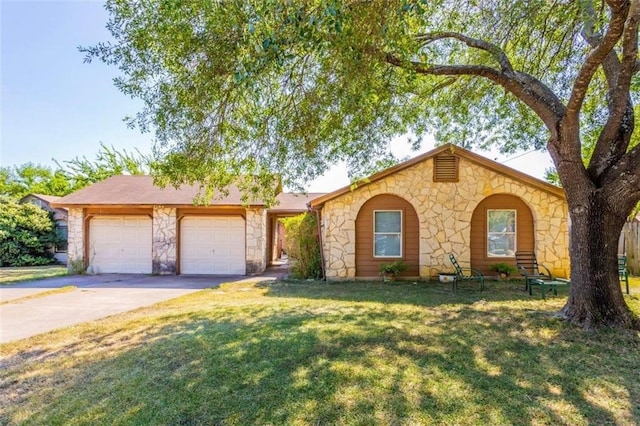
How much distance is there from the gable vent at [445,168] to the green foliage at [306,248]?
432 cm

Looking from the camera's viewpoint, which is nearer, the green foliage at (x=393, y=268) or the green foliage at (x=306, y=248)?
the green foliage at (x=393, y=268)

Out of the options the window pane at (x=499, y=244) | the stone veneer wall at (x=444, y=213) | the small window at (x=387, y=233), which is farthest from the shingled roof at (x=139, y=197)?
the window pane at (x=499, y=244)

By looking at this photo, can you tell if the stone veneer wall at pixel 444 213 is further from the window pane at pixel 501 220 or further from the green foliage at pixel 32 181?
the green foliage at pixel 32 181

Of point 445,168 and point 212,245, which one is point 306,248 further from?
point 445,168

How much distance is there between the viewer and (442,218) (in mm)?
11609

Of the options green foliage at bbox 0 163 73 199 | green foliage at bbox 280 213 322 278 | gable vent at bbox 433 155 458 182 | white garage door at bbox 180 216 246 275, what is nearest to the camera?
gable vent at bbox 433 155 458 182

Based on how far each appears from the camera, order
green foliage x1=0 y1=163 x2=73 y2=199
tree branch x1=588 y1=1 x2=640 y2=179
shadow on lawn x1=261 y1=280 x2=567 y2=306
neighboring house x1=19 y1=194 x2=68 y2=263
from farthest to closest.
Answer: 1. green foliage x1=0 y1=163 x2=73 y2=199
2. neighboring house x1=19 y1=194 x2=68 y2=263
3. shadow on lawn x1=261 y1=280 x2=567 y2=306
4. tree branch x1=588 y1=1 x2=640 y2=179

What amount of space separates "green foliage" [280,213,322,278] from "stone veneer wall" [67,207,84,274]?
8667 millimetres

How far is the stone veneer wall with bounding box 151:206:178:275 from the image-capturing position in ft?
47.2

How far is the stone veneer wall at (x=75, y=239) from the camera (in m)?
14.6

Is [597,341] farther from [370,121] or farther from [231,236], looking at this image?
[231,236]

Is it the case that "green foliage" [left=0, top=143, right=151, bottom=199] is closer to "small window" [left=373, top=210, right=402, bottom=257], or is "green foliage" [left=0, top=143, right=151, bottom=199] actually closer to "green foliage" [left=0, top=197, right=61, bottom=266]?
"green foliage" [left=0, top=197, right=61, bottom=266]

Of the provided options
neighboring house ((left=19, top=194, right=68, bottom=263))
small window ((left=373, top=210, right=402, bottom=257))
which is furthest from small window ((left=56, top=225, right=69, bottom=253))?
small window ((left=373, top=210, right=402, bottom=257))

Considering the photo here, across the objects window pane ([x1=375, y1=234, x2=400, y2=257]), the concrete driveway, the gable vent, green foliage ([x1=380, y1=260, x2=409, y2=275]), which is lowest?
the concrete driveway
